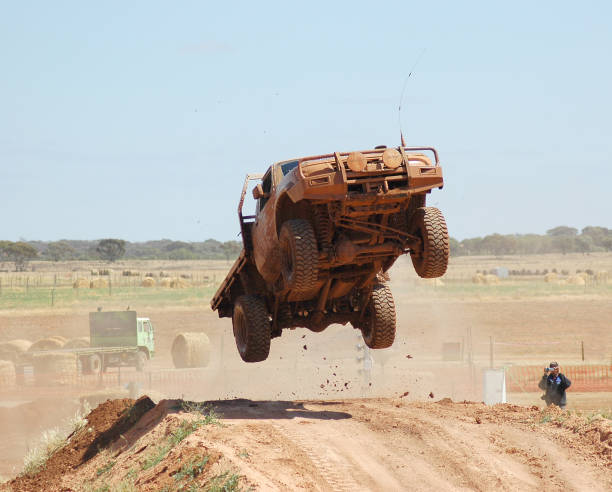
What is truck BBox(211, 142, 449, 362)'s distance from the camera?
11.9 metres

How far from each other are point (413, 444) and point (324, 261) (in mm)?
2679

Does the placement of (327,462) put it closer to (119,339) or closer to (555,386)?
(555,386)

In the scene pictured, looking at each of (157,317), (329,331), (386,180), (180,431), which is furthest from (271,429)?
(157,317)

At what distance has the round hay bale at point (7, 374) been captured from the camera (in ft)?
94.5

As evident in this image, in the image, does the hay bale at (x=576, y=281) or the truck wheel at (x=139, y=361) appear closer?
the truck wheel at (x=139, y=361)

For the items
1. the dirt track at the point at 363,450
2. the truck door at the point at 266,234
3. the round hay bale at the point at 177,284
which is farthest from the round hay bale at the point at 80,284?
the truck door at the point at 266,234

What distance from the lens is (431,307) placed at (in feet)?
167

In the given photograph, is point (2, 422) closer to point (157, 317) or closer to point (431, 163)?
point (431, 163)

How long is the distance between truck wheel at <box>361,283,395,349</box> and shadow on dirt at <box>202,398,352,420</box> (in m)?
1.25

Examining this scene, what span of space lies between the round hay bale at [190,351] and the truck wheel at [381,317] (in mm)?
21245

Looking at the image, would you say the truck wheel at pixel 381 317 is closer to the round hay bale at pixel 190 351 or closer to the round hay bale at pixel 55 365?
the round hay bale at pixel 55 365

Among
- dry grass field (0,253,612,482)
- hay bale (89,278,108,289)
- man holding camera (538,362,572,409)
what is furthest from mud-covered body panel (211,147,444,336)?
hay bale (89,278,108,289)

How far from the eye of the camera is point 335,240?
41.1 feet

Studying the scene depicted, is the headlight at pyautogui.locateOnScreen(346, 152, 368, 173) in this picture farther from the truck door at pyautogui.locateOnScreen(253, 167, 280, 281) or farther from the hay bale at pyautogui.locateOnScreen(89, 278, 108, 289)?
the hay bale at pyautogui.locateOnScreen(89, 278, 108, 289)
